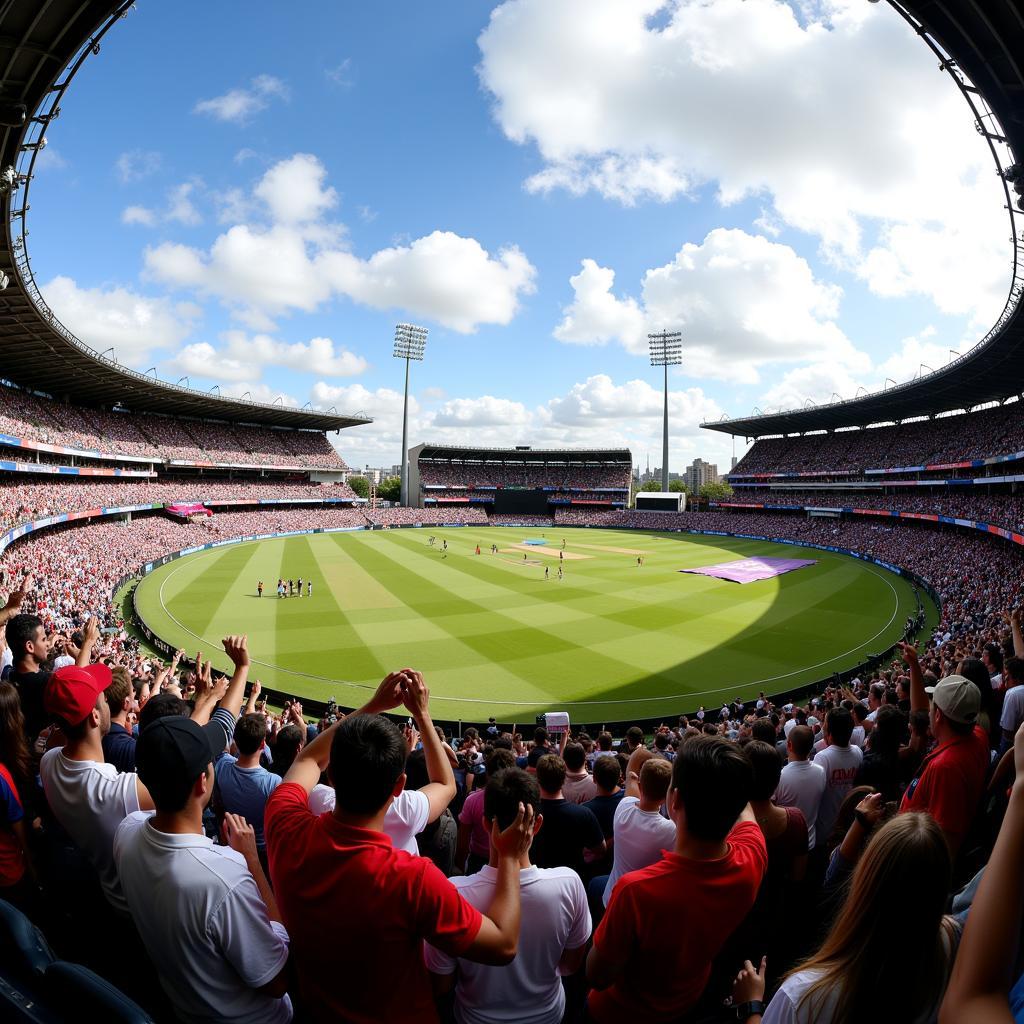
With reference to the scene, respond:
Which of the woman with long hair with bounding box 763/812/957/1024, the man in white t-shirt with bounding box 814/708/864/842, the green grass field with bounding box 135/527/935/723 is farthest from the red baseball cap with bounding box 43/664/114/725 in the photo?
the green grass field with bounding box 135/527/935/723

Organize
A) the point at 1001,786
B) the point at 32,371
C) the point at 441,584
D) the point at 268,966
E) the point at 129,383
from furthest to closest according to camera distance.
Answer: the point at 129,383 < the point at 32,371 < the point at 441,584 < the point at 1001,786 < the point at 268,966

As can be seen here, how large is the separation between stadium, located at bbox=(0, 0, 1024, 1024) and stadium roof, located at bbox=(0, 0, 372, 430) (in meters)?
0.17

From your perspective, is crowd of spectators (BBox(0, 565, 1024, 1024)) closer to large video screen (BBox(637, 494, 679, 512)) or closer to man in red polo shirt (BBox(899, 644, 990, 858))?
man in red polo shirt (BBox(899, 644, 990, 858))

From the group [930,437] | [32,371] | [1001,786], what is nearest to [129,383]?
[32,371]

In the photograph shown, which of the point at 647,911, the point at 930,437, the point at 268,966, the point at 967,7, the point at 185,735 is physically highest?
the point at 967,7

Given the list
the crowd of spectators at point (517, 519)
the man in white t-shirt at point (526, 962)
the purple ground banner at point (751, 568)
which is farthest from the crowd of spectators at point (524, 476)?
the man in white t-shirt at point (526, 962)

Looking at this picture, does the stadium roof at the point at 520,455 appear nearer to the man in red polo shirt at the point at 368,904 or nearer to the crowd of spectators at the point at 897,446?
the crowd of spectators at the point at 897,446

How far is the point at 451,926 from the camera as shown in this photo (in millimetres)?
2334

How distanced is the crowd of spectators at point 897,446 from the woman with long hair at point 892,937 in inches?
1999

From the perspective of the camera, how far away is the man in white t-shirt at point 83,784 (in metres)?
3.51

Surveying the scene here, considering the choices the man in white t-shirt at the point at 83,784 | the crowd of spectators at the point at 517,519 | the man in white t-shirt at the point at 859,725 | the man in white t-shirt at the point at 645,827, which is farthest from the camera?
the crowd of spectators at the point at 517,519

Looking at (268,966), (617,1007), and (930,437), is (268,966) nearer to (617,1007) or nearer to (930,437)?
(617,1007)

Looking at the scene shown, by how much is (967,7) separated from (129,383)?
58443 mm

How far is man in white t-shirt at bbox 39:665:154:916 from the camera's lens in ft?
11.5
